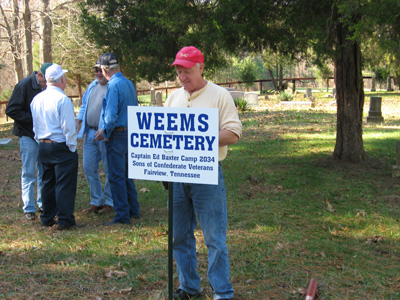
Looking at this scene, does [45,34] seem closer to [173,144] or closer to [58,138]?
[58,138]

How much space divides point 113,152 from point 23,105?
149 centimetres

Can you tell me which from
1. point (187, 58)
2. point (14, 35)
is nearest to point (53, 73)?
point (187, 58)

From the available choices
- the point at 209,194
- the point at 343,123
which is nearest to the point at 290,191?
the point at 343,123

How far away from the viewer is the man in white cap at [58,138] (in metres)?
5.73

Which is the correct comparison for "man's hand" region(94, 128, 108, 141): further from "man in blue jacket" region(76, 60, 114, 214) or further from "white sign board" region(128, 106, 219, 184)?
"white sign board" region(128, 106, 219, 184)

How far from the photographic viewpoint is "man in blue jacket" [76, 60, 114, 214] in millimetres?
6480

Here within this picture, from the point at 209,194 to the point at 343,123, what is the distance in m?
6.75

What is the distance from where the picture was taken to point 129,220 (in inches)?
246

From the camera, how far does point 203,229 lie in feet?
12.2

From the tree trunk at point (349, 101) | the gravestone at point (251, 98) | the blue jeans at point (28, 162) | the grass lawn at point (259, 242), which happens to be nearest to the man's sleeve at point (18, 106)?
the blue jeans at point (28, 162)

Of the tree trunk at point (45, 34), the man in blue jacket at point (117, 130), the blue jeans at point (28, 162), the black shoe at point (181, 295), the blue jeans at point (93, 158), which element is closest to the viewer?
the black shoe at point (181, 295)

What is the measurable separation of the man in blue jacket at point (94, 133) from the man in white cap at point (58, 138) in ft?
1.90

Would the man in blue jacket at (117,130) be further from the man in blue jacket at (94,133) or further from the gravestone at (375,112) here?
the gravestone at (375,112)

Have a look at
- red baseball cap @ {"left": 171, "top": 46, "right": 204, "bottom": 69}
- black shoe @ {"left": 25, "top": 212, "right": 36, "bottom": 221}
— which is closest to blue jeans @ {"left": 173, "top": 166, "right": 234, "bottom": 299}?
red baseball cap @ {"left": 171, "top": 46, "right": 204, "bottom": 69}
